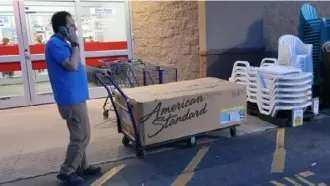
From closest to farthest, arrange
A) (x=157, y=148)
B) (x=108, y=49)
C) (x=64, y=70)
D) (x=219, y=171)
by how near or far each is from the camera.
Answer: (x=64, y=70) → (x=219, y=171) → (x=157, y=148) → (x=108, y=49)

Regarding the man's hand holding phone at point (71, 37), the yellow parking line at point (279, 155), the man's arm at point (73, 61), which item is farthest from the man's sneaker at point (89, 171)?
the yellow parking line at point (279, 155)

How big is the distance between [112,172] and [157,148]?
753 mm

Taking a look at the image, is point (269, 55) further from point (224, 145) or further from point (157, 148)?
point (157, 148)

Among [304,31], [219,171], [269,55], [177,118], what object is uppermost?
[304,31]

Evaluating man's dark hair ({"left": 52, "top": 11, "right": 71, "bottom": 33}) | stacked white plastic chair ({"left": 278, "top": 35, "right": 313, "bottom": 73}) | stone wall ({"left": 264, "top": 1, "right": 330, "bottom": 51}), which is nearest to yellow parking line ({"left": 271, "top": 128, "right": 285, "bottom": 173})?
stacked white plastic chair ({"left": 278, "top": 35, "right": 313, "bottom": 73})

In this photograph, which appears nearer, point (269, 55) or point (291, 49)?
point (291, 49)

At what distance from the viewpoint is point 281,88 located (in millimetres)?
4430

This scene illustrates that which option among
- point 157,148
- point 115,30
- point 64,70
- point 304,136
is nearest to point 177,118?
point 157,148

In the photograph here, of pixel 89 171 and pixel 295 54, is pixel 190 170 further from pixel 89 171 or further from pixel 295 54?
pixel 295 54

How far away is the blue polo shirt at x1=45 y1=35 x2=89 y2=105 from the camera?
2.77 m

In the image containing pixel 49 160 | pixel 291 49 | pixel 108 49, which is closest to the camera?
pixel 49 160

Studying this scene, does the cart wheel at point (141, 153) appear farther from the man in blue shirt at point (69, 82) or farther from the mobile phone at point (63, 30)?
the mobile phone at point (63, 30)

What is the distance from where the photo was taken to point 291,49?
495 cm

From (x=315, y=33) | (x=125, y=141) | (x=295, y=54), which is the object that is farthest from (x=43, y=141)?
(x=315, y=33)
